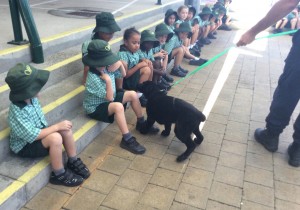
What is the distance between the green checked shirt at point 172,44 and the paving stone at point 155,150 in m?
2.54

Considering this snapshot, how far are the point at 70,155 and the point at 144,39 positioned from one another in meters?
2.22

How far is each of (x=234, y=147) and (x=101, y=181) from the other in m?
1.64

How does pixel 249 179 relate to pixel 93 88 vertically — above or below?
below

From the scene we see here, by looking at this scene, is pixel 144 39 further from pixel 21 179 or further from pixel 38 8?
pixel 38 8

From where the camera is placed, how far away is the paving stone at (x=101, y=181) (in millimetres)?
2877

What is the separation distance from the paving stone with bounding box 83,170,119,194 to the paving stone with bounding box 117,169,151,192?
0.08 meters

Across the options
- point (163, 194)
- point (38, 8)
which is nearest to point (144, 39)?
point (163, 194)

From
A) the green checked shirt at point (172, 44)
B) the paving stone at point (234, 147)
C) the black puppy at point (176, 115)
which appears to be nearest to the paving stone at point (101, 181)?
the black puppy at point (176, 115)

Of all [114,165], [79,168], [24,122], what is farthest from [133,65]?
[24,122]

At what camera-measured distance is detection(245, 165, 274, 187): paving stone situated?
309cm

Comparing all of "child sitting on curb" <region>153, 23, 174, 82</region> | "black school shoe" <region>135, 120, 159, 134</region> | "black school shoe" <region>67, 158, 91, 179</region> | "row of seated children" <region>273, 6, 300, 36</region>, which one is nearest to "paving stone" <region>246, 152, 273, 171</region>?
"black school shoe" <region>135, 120, 159, 134</region>

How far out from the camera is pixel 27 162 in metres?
2.79

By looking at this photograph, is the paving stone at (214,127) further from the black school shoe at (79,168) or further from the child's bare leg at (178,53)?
the child's bare leg at (178,53)

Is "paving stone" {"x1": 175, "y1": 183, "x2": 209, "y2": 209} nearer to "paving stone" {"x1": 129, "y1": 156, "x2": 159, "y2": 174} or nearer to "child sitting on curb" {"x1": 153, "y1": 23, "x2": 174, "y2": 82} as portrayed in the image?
"paving stone" {"x1": 129, "y1": 156, "x2": 159, "y2": 174}
